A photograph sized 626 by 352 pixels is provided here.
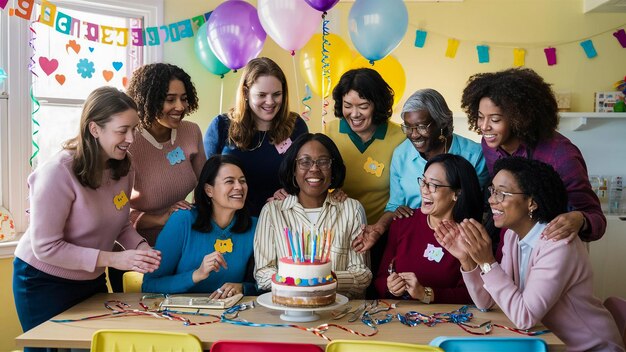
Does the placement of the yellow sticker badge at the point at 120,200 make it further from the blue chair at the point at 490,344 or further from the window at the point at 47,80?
the blue chair at the point at 490,344

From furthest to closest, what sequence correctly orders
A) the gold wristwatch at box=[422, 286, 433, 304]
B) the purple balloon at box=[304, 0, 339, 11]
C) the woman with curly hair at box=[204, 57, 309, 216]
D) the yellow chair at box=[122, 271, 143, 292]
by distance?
1. the purple balloon at box=[304, 0, 339, 11]
2. the woman with curly hair at box=[204, 57, 309, 216]
3. the yellow chair at box=[122, 271, 143, 292]
4. the gold wristwatch at box=[422, 286, 433, 304]

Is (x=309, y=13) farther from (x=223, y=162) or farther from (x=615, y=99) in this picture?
(x=615, y=99)

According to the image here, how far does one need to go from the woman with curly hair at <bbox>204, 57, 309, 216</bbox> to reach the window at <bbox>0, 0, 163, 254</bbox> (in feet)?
3.71

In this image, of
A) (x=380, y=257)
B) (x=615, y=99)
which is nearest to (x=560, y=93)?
(x=615, y=99)

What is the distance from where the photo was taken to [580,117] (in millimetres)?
5074

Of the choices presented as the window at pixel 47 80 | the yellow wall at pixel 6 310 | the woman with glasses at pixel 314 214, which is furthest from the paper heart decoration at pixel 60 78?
the woman with glasses at pixel 314 214

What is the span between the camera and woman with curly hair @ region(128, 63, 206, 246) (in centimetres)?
300

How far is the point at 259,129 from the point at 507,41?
302 cm

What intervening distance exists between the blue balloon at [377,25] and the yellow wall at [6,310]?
2.55 metres

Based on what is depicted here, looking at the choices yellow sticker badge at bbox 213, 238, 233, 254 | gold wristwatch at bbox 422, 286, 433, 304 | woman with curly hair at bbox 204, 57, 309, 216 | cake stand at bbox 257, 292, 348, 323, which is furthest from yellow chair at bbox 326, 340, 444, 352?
woman with curly hair at bbox 204, 57, 309, 216

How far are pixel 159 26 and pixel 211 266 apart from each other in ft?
8.73

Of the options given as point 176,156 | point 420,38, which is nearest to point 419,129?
point 176,156

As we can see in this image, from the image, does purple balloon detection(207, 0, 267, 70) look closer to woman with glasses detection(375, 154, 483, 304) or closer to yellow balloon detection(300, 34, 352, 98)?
yellow balloon detection(300, 34, 352, 98)

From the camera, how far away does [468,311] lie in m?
2.31
